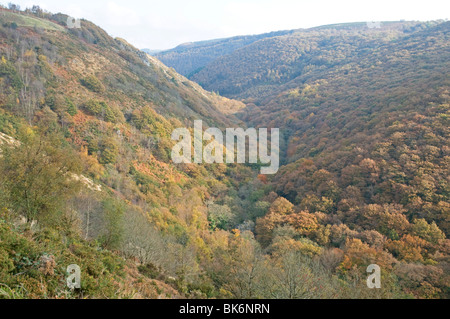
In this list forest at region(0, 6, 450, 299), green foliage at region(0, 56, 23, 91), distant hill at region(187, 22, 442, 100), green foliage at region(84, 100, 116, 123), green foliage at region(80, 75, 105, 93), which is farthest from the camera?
distant hill at region(187, 22, 442, 100)

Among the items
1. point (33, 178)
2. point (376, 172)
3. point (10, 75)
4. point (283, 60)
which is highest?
point (283, 60)

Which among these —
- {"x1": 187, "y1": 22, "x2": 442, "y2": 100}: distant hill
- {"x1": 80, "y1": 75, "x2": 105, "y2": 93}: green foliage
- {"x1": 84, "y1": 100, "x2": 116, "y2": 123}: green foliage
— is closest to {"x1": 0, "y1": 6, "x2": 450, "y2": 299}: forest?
{"x1": 84, "y1": 100, "x2": 116, "y2": 123}: green foliage

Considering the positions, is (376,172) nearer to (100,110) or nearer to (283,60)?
(100,110)

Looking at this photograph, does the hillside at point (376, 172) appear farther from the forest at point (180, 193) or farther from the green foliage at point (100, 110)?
the green foliage at point (100, 110)

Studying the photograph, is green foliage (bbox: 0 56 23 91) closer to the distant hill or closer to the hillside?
the hillside

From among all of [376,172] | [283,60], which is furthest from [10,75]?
[283,60]

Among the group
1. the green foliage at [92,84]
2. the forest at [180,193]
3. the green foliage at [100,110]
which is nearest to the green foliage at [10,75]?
the forest at [180,193]

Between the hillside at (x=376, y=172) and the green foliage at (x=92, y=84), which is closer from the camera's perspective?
the hillside at (x=376, y=172)

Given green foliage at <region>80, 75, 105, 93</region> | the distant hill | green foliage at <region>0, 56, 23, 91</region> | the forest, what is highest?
→ the distant hill
